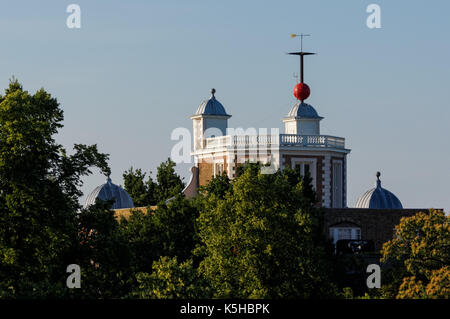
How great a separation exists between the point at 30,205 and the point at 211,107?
49.8m

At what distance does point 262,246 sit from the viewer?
190 ft

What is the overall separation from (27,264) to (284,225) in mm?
15385

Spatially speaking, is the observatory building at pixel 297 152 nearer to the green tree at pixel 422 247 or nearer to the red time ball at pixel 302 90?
the red time ball at pixel 302 90

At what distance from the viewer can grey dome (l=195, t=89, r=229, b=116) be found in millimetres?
99688

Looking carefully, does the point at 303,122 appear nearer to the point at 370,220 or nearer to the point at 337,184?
the point at 337,184

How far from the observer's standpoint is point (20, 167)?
51688mm

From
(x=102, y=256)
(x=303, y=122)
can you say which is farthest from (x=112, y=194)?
(x=102, y=256)

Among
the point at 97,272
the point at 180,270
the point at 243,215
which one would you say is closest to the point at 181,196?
the point at 243,215

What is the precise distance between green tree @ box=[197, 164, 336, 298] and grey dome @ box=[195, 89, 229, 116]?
38.4 meters

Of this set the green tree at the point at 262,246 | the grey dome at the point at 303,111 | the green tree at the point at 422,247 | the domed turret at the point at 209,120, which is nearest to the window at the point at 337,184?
the grey dome at the point at 303,111

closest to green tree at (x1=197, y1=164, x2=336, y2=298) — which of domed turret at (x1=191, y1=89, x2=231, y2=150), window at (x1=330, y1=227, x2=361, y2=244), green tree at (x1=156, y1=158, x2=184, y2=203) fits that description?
window at (x1=330, y1=227, x2=361, y2=244)

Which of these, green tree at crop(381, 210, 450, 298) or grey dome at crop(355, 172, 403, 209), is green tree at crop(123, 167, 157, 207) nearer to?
grey dome at crop(355, 172, 403, 209)

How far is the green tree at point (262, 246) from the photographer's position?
57.0 meters
